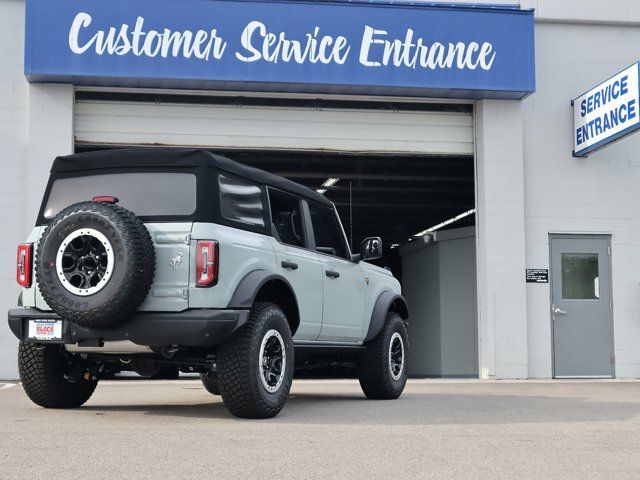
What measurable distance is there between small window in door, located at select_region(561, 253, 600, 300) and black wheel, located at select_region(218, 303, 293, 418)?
30.3 feet

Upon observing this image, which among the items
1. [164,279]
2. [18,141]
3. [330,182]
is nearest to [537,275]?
[330,182]

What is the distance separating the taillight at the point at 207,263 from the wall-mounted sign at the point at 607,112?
8.77 metres

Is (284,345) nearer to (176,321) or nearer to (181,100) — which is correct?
(176,321)

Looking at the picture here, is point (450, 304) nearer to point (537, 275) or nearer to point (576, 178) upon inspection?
point (537, 275)

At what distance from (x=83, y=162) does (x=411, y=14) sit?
29.4 ft

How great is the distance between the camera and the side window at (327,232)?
9.03m

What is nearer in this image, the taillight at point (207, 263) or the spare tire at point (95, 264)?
the spare tire at point (95, 264)

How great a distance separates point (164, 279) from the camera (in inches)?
276

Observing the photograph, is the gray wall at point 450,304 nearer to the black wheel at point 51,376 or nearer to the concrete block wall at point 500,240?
the concrete block wall at point 500,240

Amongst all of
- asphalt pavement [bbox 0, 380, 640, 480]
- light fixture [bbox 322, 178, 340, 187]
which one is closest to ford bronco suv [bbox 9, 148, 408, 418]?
asphalt pavement [bbox 0, 380, 640, 480]

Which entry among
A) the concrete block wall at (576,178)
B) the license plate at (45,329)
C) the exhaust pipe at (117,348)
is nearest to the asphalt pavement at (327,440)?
the exhaust pipe at (117,348)

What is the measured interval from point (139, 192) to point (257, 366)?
1.63 metres

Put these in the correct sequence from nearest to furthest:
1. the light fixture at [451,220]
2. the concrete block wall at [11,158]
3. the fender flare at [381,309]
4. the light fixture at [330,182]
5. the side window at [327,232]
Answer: the side window at [327,232] → the fender flare at [381,309] → the concrete block wall at [11,158] → the light fixture at [330,182] → the light fixture at [451,220]

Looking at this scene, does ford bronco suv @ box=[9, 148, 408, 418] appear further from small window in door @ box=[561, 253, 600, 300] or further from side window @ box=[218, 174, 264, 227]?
small window in door @ box=[561, 253, 600, 300]
